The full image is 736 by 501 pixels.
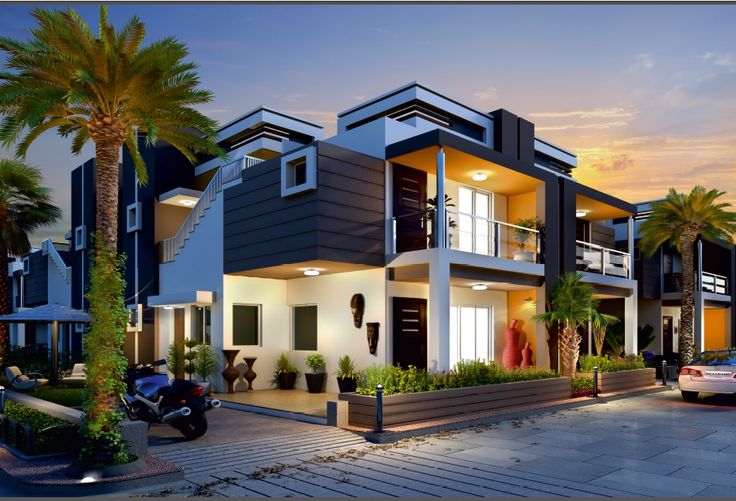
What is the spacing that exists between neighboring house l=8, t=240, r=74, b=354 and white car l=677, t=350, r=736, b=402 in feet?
70.9

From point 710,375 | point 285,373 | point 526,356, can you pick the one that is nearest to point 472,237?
point 526,356

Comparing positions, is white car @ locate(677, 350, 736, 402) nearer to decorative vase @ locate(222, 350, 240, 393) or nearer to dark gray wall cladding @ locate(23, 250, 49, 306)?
decorative vase @ locate(222, 350, 240, 393)

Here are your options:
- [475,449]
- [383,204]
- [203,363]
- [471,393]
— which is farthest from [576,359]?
[203,363]

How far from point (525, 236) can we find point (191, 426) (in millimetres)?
11165

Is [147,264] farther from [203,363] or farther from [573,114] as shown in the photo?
[573,114]

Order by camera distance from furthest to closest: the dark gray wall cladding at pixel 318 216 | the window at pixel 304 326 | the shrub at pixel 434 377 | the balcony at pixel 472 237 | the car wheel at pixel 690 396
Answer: the window at pixel 304 326 < the car wheel at pixel 690 396 < the balcony at pixel 472 237 < the dark gray wall cladding at pixel 318 216 < the shrub at pixel 434 377

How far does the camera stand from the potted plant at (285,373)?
1772cm

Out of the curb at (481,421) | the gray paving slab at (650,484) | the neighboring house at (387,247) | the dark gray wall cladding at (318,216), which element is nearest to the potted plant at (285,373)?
the neighboring house at (387,247)

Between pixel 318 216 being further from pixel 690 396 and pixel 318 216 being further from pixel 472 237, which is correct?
pixel 690 396

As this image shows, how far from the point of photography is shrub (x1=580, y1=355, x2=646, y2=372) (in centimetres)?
1847

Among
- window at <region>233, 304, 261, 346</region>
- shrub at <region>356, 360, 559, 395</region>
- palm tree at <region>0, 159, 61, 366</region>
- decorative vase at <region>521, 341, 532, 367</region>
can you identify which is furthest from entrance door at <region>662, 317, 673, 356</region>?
palm tree at <region>0, 159, 61, 366</region>

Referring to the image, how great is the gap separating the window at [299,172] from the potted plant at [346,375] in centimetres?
450

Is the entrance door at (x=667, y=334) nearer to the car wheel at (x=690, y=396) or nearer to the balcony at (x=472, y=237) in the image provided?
the car wheel at (x=690, y=396)

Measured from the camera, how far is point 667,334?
30562 mm
